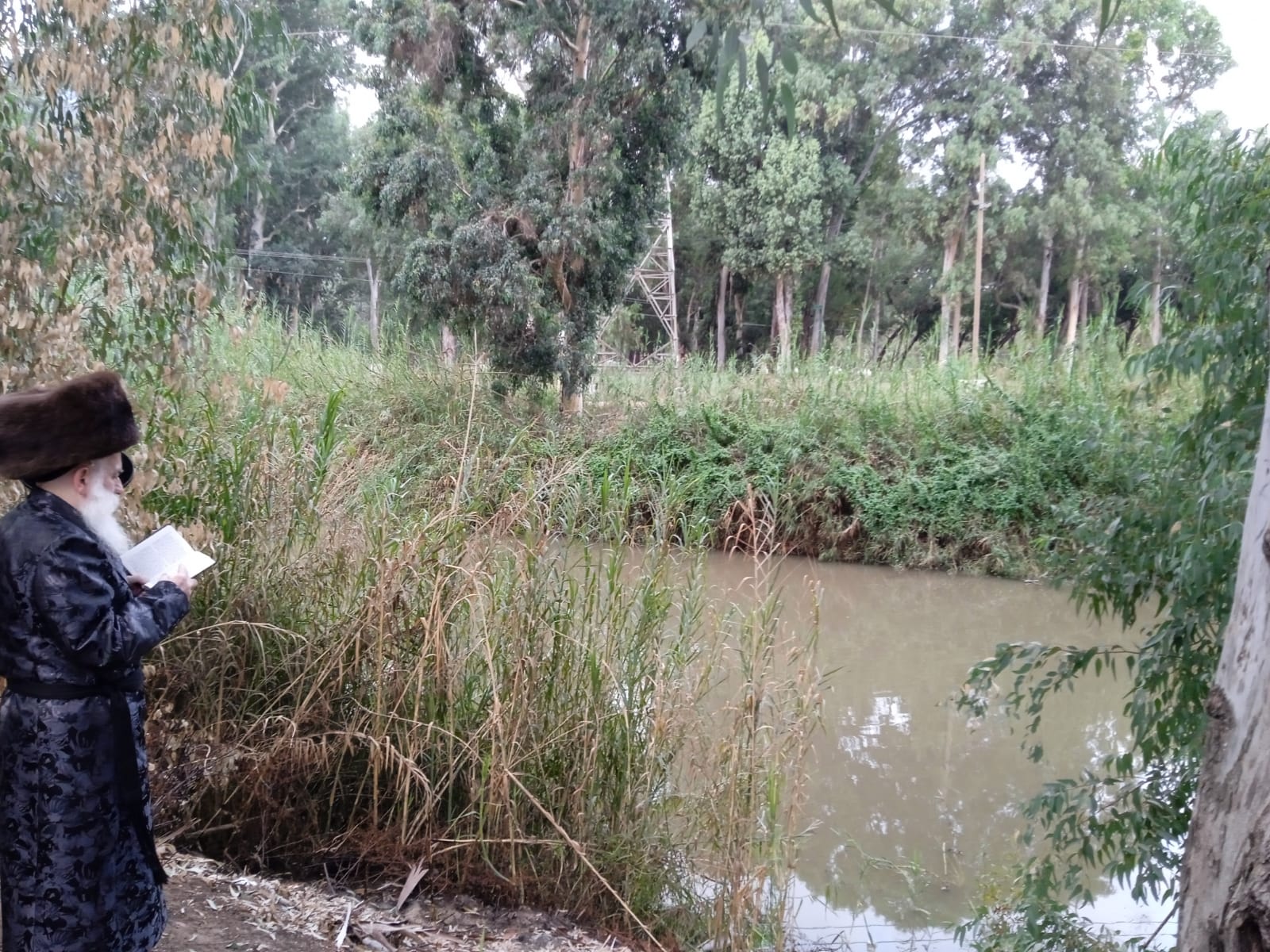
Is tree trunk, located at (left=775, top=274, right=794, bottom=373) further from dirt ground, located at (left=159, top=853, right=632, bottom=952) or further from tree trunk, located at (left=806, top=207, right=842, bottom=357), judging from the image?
dirt ground, located at (left=159, top=853, right=632, bottom=952)

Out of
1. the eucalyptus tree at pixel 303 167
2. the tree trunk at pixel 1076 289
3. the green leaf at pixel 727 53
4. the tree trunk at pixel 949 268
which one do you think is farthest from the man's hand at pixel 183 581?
the tree trunk at pixel 1076 289

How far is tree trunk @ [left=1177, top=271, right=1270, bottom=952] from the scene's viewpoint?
1309 mm

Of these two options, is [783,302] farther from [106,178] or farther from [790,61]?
[790,61]

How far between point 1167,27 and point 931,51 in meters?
4.70

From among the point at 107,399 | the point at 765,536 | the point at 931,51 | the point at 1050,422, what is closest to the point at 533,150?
the point at 1050,422

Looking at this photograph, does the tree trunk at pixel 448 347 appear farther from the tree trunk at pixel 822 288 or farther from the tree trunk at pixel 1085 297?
the tree trunk at pixel 1085 297

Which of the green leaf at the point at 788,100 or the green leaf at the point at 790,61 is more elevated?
the green leaf at the point at 790,61

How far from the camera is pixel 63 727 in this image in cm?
182

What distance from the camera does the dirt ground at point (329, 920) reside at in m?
2.53

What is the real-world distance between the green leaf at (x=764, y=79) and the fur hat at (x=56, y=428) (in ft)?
4.22

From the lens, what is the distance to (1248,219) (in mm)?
2676

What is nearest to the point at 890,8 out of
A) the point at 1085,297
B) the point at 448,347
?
the point at 448,347

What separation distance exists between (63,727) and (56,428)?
1.76ft

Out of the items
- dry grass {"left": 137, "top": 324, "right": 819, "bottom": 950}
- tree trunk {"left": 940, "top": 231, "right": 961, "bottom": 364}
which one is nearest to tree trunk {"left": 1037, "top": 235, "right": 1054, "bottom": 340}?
tree trunk {"left": 940, "top": 231, "right": 961, "bottom": 364}
